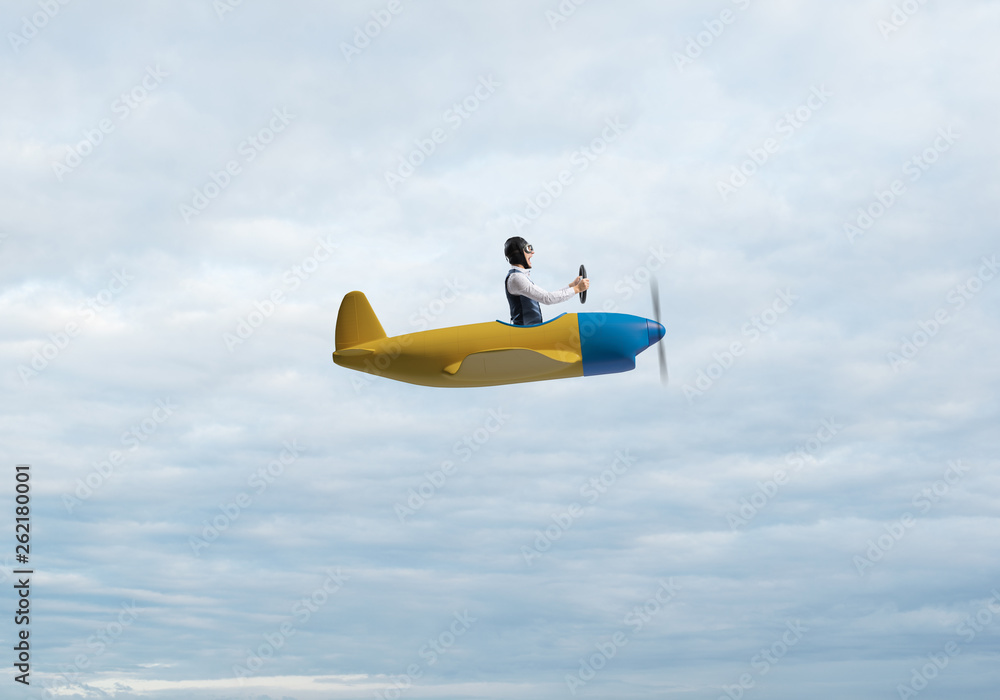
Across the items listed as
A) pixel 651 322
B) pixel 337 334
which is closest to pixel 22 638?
pixel 337 334

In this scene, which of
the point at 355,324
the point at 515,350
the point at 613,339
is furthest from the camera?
the point at 355,324

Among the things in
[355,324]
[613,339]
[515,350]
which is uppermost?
[355,324]

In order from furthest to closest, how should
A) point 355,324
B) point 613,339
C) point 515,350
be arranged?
point 355,324 < point 613,339 < point 515,350

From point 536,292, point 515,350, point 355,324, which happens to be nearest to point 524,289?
point 536,292

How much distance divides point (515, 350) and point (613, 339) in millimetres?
1930

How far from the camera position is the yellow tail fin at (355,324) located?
61.2ft

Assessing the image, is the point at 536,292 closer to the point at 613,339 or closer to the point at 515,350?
the point at 515,350

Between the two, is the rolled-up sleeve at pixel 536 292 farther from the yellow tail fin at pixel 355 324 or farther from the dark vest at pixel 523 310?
the yellow tail fin at pixel 355 324

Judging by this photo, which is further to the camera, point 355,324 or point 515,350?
point 355,324

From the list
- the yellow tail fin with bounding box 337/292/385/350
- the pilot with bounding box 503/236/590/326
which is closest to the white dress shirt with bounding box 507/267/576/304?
the pilot with bounding box 503/236/590/326

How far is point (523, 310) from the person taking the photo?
1841 centimetres

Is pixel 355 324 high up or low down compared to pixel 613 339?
up

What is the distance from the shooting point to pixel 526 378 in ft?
60.4

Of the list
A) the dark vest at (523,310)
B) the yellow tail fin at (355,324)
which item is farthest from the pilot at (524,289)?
the yellow tail fin at (355,324)
